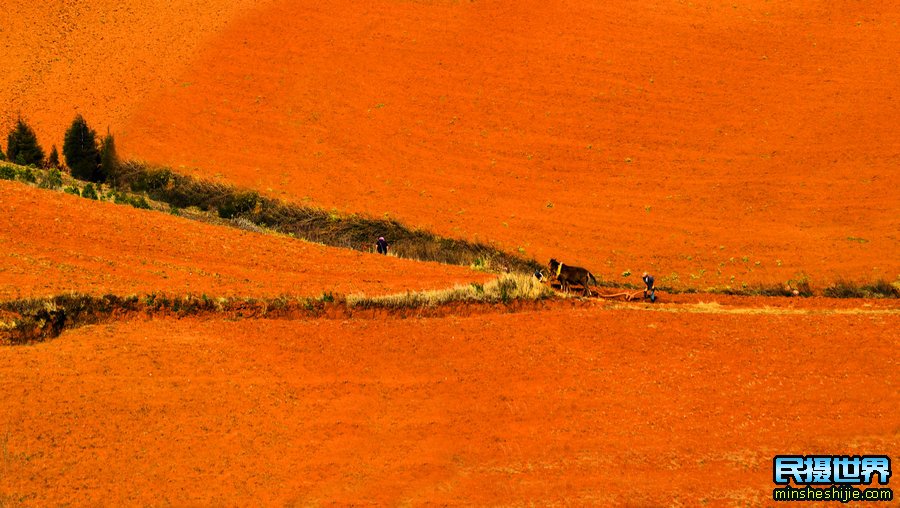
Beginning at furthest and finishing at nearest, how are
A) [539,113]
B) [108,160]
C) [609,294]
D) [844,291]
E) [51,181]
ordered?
[539,113]
[108,160]
[51,181]
[844,291]
[609,294]

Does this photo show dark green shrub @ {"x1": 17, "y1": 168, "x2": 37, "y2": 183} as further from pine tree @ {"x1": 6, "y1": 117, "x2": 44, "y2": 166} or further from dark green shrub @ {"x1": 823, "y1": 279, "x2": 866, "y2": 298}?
dark green shrub @ {"x1": 823, "y1": 279, "x2": 866, "y2": 298}

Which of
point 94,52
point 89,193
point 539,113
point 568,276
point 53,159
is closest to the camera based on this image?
point 568,276

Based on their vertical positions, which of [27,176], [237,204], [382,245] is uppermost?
[27,176]

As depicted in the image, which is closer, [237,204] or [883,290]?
[883,290]

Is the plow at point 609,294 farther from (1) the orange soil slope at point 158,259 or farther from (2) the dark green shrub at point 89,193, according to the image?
(2) the dark green shrub at point 89,193

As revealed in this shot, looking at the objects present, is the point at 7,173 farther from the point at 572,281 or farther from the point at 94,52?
the point at 94,52

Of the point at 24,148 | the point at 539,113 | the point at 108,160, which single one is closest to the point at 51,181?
the point at 108,160

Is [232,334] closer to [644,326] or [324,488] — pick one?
[324,488]

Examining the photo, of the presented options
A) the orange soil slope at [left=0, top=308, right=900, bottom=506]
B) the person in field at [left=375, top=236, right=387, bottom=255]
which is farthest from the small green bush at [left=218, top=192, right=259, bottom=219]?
the orange soil slope at [left=0, top=308, right=900, bottom=506]

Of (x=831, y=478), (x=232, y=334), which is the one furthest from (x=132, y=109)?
(x=831, y=478)
